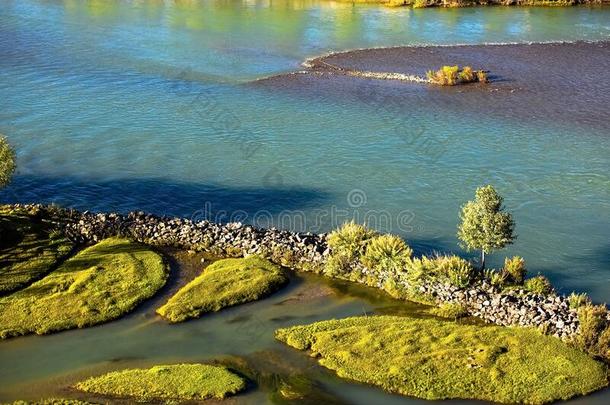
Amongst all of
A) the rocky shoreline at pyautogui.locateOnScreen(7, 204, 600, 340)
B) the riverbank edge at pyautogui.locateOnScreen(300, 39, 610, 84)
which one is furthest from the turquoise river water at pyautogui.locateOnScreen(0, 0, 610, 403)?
the rocky shoreline at pyautogui.locateOnScreen(7, 204, 600, 340)

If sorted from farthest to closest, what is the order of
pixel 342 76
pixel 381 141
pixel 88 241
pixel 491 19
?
pixel 491 19 → pixel 342 76 → pixel 381 141 → pixel 88 241

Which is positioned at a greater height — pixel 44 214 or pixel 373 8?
pixel 373 8

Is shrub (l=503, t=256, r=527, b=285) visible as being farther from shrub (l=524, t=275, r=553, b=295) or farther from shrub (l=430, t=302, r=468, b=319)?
shrub (l=430, t=302, r=468, b=319)

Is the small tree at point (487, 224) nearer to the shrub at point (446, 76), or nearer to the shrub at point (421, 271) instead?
the shrub at point (421, 271)

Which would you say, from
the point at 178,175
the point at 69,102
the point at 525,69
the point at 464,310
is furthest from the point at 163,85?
the point at 464,310

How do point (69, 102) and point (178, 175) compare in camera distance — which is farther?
point (69, 102)

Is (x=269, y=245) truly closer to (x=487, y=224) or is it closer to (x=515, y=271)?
(x=487, y=224)

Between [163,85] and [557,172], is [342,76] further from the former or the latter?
[557,172]
